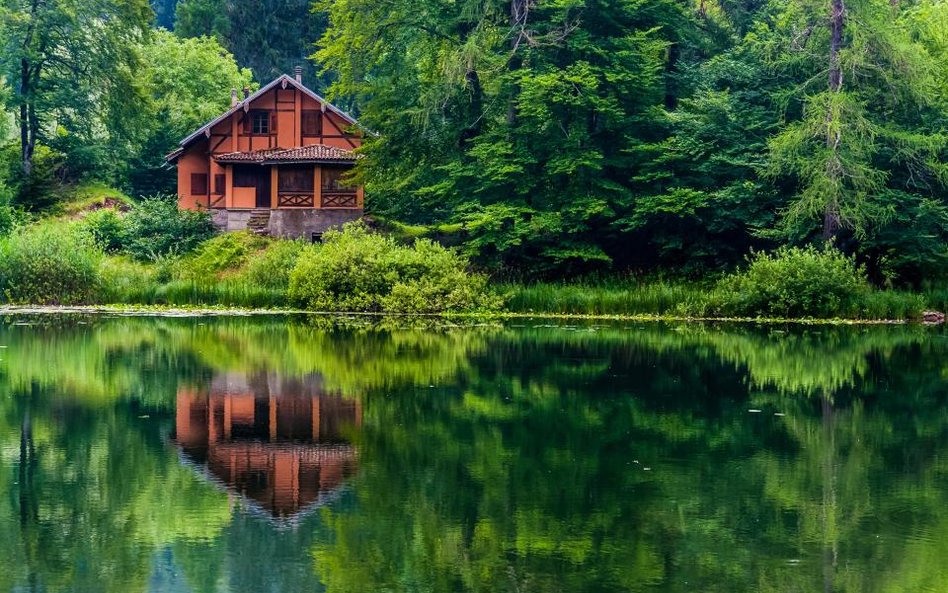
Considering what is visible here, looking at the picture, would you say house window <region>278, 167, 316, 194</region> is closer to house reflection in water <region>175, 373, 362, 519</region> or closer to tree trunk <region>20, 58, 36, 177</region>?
tree trunk <region>20, 58, 36, 177</region>

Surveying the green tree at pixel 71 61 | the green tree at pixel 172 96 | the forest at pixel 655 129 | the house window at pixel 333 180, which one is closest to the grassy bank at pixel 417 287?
the forest at pixel 655 129

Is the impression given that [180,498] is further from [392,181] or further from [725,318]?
[392,181]

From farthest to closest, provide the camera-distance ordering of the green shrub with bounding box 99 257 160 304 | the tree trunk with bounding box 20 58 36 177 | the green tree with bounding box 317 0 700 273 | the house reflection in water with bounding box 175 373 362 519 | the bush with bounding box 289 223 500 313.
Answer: the tree trunk with bounding box 20 58 36 177 → the green tree with bounding box 317 0 700 273 → the green shrub with bounding box 99 257 160 304 → the bush with bounding box 289 223 500 313 → the house reflection in water with bounding box 175 373 362 519

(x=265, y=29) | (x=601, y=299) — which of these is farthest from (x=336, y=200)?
(x=265, y=29)

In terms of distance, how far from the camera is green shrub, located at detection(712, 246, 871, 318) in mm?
35906

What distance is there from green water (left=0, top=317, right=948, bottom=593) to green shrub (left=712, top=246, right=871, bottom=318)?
10.9 metres

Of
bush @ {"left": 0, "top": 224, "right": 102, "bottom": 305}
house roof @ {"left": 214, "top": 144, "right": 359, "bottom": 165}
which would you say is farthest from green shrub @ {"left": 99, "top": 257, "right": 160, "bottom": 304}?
house roof @ {"left": 214, "top": 144, "right": 359, "bottom": 165}

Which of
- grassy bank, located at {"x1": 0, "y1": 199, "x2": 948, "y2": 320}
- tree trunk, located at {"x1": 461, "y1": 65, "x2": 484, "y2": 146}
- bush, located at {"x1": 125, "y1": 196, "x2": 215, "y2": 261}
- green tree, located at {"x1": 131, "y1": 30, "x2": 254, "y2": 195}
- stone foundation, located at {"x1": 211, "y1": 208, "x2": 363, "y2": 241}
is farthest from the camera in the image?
green tree, located at {"x1": 131, "y1": 30, "x2": 254, "y2": 195}

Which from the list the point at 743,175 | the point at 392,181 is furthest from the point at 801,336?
the point at 392,181

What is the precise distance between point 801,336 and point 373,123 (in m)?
19.3

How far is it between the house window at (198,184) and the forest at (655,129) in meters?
8.80

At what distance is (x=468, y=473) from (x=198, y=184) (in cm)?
4597

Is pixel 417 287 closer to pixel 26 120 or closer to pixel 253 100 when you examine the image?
pixel 253 100

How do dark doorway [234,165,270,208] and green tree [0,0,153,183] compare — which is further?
dark doorway [234,165,270,208]
